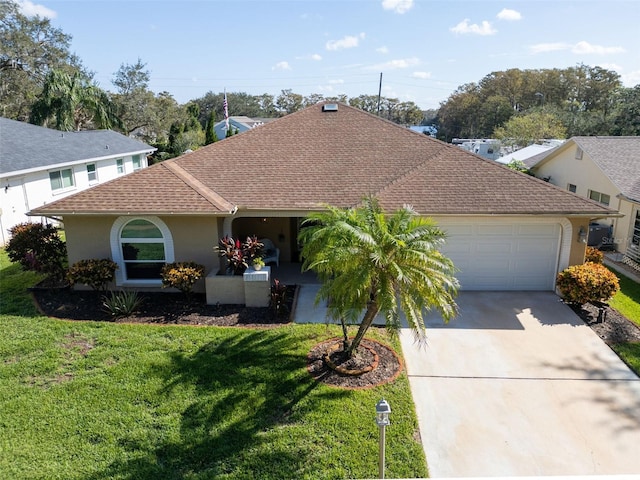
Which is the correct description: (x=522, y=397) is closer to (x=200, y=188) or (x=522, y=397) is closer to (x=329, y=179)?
(x=329, y=179)

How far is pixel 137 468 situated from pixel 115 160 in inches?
1099

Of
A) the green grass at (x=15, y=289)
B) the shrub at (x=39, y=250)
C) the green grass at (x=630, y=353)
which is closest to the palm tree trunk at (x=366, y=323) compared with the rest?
the green grass at (x=630, y=353)

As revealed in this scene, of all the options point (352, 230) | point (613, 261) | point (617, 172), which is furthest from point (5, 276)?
point (617, 172)

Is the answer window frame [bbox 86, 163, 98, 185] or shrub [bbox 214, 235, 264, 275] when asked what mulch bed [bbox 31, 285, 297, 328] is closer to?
shrub [bbox 214, 235, 264, 275]

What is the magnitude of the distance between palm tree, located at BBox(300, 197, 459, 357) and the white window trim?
5.81 meters

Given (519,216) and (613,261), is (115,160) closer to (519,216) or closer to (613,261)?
(519,216)

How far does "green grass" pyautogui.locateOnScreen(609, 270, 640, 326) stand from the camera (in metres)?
11.6

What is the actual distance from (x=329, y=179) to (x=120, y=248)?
256 inches

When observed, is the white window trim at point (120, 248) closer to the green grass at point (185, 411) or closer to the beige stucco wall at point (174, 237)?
the beige stucco wall at point (174, 237)

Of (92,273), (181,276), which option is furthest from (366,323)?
(92,273)

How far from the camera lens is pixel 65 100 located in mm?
37562

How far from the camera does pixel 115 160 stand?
29922mm

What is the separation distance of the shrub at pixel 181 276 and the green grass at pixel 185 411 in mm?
1712

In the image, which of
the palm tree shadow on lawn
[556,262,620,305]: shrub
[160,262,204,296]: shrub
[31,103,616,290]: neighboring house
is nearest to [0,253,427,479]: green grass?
the palm tree shadow on lawn
